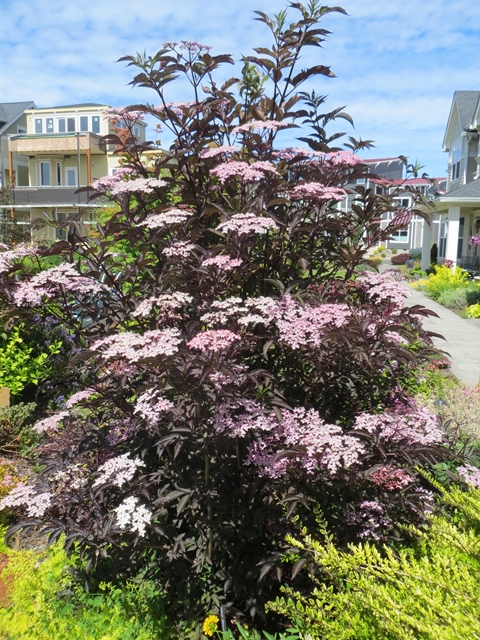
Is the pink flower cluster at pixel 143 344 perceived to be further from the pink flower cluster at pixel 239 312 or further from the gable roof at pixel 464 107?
the gable roof at pixel 464 107

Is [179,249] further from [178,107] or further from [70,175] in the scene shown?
[70,175]

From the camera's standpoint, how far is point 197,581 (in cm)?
256

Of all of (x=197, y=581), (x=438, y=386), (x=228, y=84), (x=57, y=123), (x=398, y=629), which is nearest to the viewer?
(x=398, y=629)

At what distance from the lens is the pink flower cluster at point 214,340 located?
2.02 meters

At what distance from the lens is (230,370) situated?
2.02 metres

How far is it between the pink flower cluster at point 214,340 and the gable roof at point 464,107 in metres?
25.6

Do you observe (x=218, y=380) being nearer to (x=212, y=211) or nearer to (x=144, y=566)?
(x=212, y=211)

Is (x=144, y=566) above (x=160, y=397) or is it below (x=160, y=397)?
below

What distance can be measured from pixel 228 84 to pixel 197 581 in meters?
2.67

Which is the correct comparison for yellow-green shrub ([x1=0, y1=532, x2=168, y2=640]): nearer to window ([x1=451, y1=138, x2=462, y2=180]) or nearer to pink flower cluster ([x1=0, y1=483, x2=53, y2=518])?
pink flower cluster ([x1=0, y1=483, x2=53, y2=518])

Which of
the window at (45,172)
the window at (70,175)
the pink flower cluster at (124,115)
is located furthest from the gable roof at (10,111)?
the pink flower cluster at (124,115)

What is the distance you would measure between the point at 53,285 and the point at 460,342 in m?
8.96

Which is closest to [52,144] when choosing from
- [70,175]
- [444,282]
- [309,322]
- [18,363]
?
[70,175]

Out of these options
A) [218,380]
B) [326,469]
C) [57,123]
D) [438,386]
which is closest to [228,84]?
[218,380]
